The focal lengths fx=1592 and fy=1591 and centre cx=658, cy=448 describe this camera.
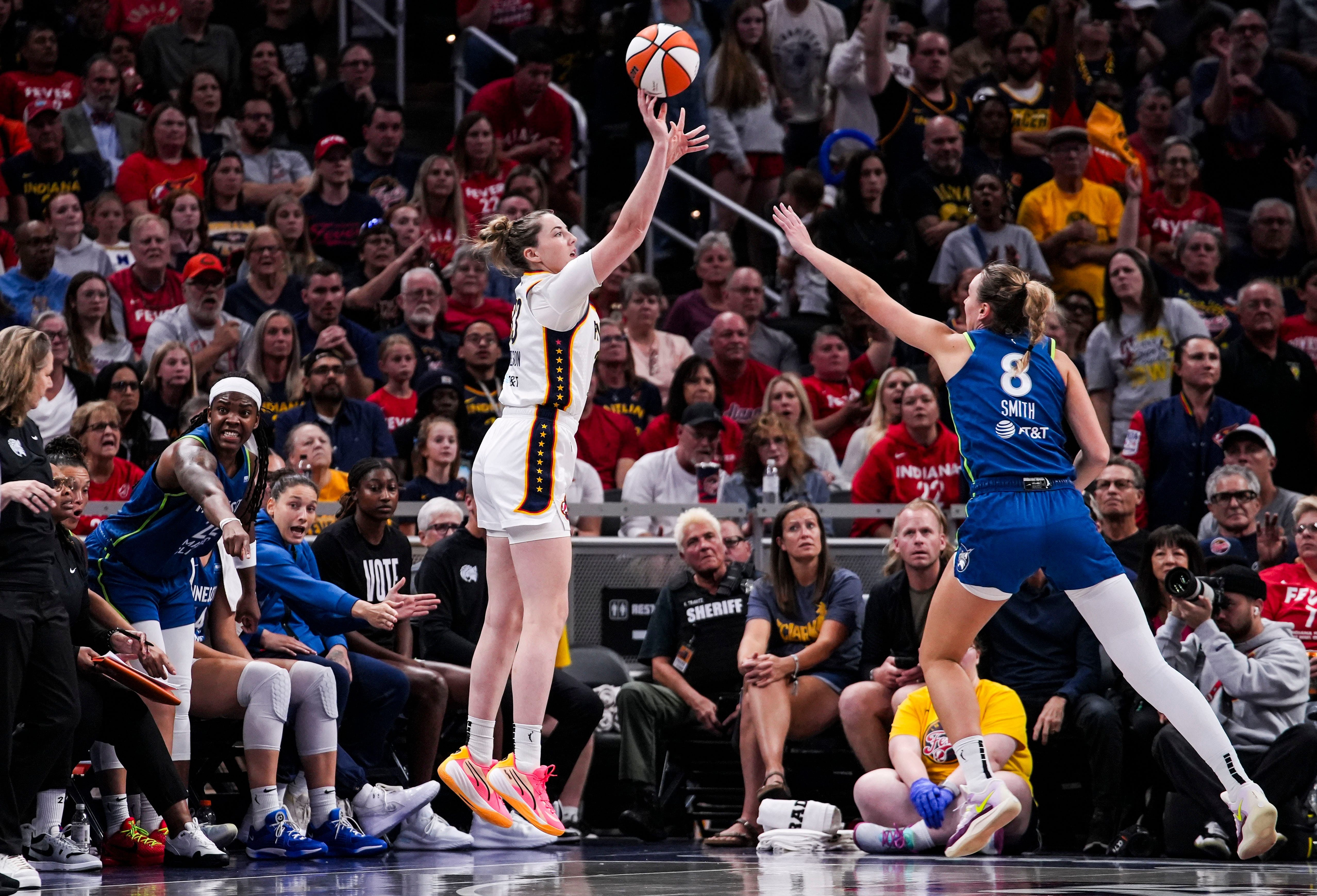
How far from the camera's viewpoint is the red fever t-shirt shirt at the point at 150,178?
13.6 metres

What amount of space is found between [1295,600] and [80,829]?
6752 mm

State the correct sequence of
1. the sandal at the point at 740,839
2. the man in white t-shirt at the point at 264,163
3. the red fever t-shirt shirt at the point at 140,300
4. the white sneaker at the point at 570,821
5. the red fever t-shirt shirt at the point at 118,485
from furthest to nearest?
the man in white t-shirt at the point at 264,163, the red fever t-shirt shirt at the point at 140,300, the red fever t-shirt shirt at the point at 118,485, the white sneaker at the point at 570,821, the sandal at the point at 740,839

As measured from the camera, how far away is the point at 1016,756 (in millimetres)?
8602

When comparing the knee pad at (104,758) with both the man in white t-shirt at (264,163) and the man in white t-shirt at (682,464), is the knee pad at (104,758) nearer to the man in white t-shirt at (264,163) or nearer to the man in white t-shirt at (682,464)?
the man in white t-shirt at (682,464)

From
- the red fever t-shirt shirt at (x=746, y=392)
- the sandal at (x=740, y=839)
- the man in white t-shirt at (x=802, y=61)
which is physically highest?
the man in white t-shirt at (x=802, y=61)

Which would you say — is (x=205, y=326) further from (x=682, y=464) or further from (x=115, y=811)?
(x=115, y=811)

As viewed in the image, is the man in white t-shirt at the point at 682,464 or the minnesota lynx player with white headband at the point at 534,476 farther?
the man in white t-shirt at the point at 682,464

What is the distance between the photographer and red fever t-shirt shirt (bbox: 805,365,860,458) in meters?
12.5

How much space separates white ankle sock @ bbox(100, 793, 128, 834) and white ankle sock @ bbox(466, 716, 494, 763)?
227 centimetres

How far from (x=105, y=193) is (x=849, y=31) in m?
7.76

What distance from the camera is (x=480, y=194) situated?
14188mm

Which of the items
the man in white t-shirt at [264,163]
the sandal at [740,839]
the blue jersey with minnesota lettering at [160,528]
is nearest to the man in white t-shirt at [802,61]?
the man in white t-shirt at [264,163]

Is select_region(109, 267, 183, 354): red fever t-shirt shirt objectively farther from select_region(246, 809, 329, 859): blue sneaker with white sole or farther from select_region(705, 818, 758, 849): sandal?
select_region(705, 818, 758, 849): sandal

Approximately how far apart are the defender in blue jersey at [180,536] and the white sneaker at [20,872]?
5.23 ft
